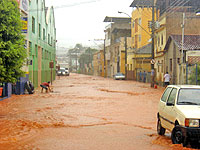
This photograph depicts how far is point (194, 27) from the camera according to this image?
3719 cm

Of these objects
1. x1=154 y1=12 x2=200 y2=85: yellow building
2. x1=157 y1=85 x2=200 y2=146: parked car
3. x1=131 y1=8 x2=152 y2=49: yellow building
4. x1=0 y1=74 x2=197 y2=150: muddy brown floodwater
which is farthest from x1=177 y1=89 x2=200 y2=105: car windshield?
x1=131 y1=8 x2=152 y2=49: yellow building

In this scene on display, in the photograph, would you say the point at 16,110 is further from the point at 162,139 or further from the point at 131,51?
the point at 131,51

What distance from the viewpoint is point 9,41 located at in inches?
480

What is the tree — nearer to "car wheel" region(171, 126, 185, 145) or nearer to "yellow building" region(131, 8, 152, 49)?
"car wheel" region(171, 126, 185, 145)

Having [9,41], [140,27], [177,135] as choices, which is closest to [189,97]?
[177,135]

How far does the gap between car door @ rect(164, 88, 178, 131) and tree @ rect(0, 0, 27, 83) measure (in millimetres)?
6141

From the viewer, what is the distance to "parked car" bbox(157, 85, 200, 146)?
734 centimetres

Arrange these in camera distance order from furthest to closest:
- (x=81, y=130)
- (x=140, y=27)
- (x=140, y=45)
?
(x=140, y=45) < (x=140, y=27) < (x=81, y=130)

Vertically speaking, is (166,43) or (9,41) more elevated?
(166,43)

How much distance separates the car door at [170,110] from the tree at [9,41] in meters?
6.14

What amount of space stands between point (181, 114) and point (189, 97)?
1027 mm

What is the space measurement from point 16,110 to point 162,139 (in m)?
9.25

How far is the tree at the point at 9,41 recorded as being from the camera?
1205cm

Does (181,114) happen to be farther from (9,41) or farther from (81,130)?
(9,41)
